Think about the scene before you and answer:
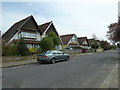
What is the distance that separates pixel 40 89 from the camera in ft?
16.4

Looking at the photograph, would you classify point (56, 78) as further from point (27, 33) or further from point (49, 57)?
point (27, 33)

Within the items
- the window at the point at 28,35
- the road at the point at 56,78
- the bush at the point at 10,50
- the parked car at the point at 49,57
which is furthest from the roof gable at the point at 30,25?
the road at the point at 56,78

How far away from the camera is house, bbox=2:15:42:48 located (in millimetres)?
23188

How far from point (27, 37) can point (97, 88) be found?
21.2 m

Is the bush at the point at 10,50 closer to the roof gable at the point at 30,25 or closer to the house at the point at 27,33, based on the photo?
the house at the point at 27,33

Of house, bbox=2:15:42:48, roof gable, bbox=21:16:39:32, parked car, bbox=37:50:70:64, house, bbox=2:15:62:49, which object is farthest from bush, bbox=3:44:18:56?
roof gable, bbox=21:16:39:32

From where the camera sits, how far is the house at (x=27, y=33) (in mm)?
23188

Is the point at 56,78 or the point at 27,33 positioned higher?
the point at 27,33

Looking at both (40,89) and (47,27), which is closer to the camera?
(40,89)

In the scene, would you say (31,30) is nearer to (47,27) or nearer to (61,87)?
(47,27)

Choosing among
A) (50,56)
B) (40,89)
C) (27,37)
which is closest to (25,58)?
(50,56)

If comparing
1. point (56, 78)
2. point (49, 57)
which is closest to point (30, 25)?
point (49, 57)

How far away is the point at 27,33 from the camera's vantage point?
24.6 metres

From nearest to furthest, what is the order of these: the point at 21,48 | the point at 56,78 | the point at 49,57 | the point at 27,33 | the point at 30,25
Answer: the point at 56,78 → the point at 49,57 → the point at 21,48 → the point at 27,33 → the point at 30,25
